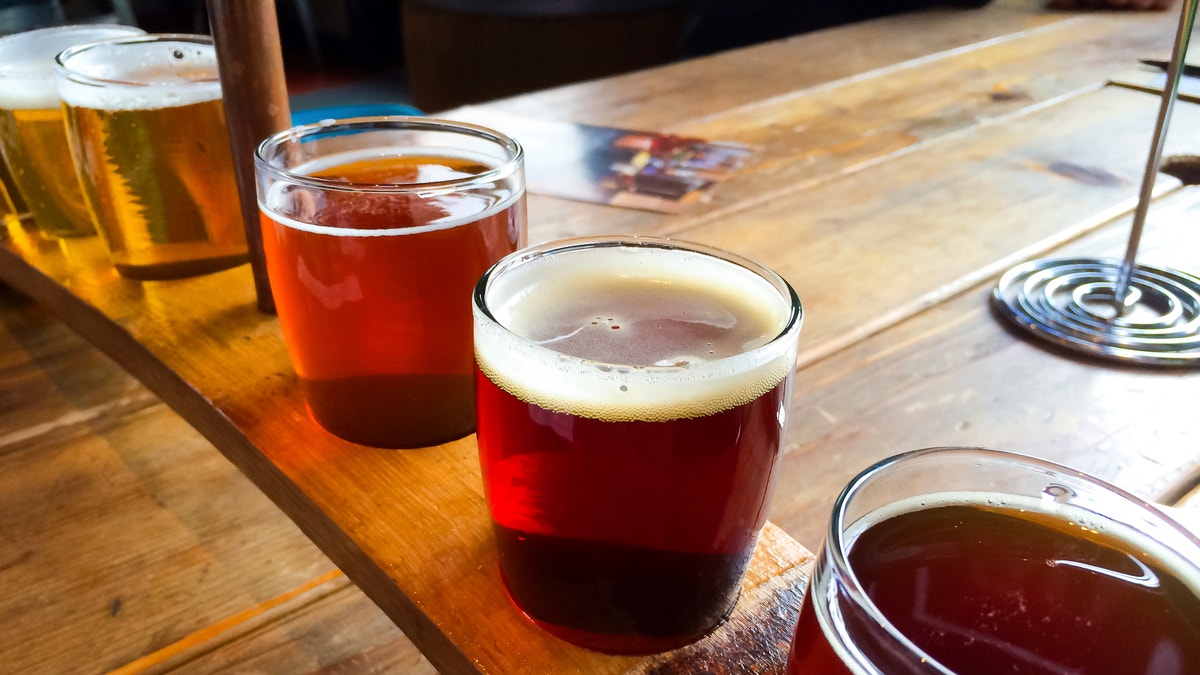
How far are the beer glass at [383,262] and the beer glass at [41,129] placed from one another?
35 cm

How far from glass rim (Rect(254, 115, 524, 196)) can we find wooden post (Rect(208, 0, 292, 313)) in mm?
44

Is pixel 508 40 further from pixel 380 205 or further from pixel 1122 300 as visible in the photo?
pixel 380 205

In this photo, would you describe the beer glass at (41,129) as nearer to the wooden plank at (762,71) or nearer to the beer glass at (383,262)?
the beer glass at (383,262)

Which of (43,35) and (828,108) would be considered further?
(828,108)

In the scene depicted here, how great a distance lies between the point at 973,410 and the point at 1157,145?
0.33 meters

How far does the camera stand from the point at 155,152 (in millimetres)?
742

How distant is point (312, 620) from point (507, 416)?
1.09 feet

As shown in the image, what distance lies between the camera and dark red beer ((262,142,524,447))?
56 cm

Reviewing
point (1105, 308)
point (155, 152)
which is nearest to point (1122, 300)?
point (1105, 308)

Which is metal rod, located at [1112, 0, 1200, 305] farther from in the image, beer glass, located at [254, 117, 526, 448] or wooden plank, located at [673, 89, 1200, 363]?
beer glass, located at [254, 117, 526, 448]

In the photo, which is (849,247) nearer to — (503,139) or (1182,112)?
(503,139)

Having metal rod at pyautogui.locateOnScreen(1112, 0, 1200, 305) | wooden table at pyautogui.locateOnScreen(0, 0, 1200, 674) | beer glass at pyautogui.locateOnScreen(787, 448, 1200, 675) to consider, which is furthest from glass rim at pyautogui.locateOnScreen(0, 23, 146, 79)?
metal rod at pyautogui.locateOnScreen(1112, 0, 1200, 305)

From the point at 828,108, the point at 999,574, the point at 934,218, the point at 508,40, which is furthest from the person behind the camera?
the point at 508,40

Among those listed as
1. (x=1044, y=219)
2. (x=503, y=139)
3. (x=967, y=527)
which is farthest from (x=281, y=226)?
(x=1044, y=219)
